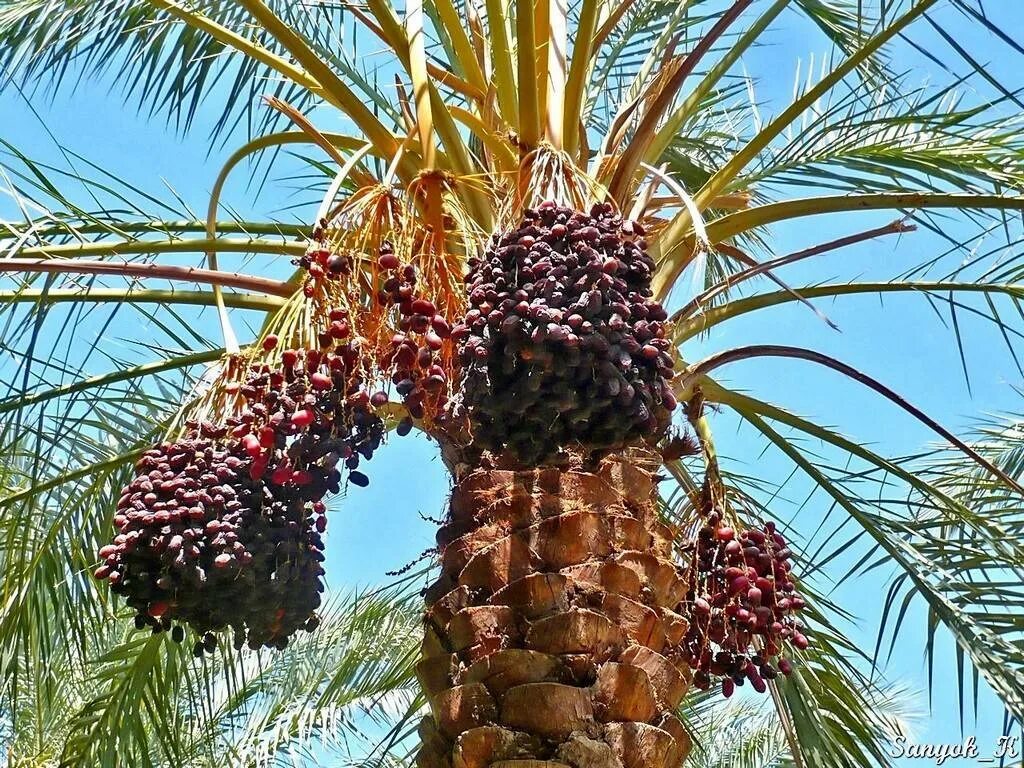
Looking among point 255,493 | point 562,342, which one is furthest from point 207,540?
point 562,342

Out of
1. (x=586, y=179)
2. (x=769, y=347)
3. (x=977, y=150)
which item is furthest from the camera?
(x=977, y=150)

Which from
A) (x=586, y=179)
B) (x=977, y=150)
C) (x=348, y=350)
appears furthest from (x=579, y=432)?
(x=977, y=150)

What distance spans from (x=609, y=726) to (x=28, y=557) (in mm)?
2550

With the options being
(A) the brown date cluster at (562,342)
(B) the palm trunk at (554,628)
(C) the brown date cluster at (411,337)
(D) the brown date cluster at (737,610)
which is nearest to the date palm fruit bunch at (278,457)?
(C) the brown date cluster at (411,337)

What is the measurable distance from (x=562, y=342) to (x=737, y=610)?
0.98m

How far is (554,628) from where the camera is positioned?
91.1 inches

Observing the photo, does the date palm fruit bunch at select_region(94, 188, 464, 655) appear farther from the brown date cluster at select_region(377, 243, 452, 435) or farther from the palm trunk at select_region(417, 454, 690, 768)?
the palm trunk at select_region(417, 454, 690, 768)

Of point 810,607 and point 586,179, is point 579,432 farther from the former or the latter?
point 810,607

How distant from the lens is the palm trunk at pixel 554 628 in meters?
2.21

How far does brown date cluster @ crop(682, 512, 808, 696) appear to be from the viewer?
2713mm

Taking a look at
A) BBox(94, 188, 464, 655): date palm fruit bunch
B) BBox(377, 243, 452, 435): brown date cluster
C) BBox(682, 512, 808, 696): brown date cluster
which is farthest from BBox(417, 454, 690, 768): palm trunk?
BBox(377, 243, 452, 435): brown date cluster

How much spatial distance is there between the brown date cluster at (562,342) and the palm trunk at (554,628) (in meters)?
0.27

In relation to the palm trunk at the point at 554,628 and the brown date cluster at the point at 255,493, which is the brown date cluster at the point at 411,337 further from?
the palm trunk at the point at 554,628

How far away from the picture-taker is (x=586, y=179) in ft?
8.25
